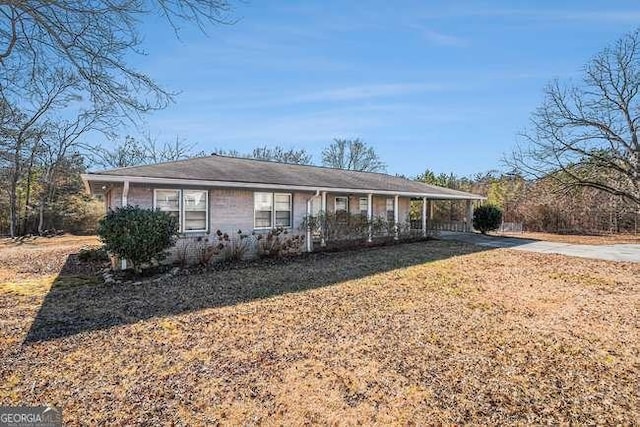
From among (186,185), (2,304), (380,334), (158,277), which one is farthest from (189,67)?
(380,334)

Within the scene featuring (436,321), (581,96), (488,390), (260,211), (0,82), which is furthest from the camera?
(581,96)

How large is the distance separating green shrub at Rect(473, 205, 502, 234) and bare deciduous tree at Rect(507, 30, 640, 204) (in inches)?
111

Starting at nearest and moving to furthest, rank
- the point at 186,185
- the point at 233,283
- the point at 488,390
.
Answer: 1. the point at 488,390
2. the point at 233,283
3. the point at 186,185

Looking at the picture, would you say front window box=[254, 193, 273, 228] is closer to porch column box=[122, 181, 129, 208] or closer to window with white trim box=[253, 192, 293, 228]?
window with white trim box=[253, 192, 293, 228]

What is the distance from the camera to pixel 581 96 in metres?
19.5

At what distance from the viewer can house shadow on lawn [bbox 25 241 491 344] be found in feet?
19.0

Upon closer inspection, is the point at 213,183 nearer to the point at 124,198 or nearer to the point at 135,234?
the point at 124,198

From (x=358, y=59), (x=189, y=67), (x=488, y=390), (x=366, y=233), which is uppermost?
(x=358, y=59)

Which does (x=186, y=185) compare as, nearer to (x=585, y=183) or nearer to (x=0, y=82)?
(x=0, y=82)

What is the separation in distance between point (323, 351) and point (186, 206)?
25.9ft

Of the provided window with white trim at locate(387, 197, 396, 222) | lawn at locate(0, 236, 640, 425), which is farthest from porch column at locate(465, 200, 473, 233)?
lawn at locate(0, 236, 640, 425)

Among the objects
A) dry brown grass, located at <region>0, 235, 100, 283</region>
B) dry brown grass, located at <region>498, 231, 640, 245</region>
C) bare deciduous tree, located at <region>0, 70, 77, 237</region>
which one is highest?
bare deciduous tree, located at <region>0, 70, 77, 237</region>

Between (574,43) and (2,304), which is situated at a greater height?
(574,43)

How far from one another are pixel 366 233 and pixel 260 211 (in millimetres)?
5223
